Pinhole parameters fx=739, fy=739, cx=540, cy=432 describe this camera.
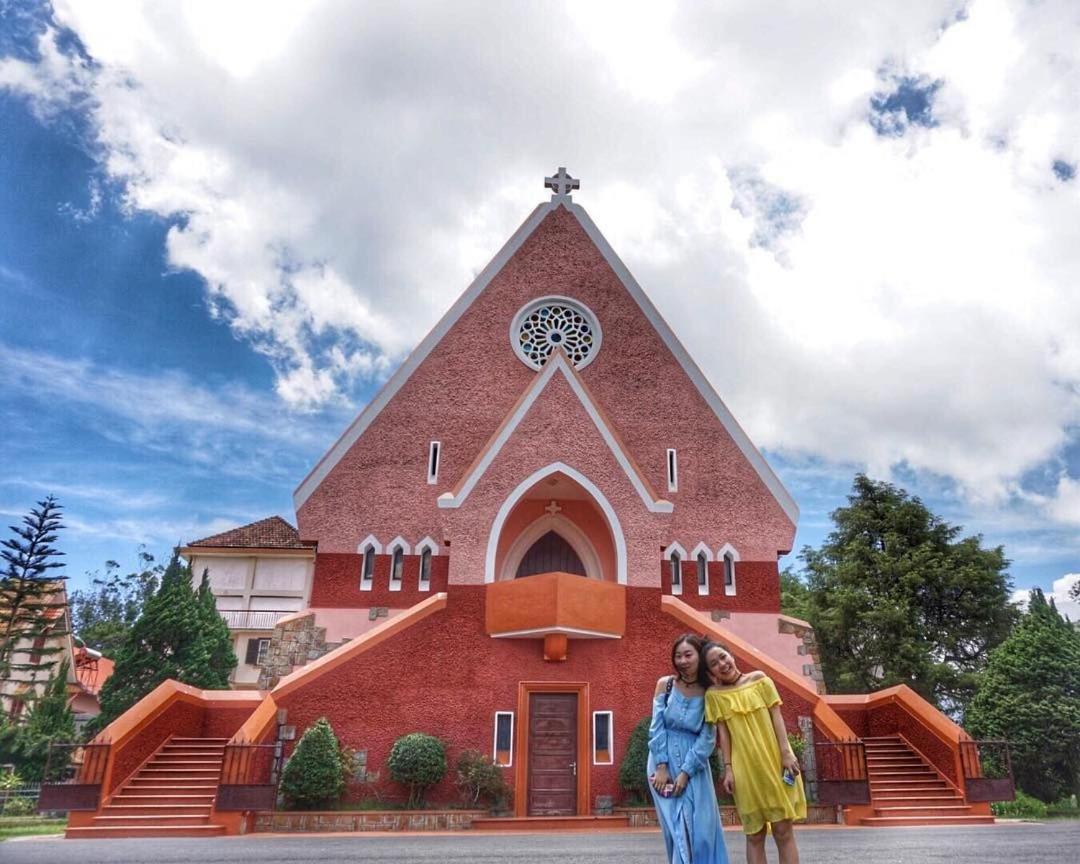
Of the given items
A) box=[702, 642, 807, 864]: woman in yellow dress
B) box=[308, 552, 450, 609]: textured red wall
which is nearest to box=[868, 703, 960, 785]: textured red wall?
box=[308, 552, 450, 609]: textured red wall

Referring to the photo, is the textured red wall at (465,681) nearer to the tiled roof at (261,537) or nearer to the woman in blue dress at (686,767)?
the woman in blue dress at (686,767)

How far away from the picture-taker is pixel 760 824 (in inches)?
182

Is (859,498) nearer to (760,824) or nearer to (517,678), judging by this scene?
(517,678)

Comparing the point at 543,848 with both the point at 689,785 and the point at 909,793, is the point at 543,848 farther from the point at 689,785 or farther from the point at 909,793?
the point at 909,793

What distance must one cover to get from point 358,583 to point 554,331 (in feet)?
25.6

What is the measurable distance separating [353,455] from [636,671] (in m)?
8.05

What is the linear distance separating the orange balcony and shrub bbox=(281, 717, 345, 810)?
3.33 metres

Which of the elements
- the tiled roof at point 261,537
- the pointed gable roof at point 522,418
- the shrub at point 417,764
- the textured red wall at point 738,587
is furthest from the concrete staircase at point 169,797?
the tiled roof at point 261,537

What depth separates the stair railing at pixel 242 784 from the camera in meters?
10.6

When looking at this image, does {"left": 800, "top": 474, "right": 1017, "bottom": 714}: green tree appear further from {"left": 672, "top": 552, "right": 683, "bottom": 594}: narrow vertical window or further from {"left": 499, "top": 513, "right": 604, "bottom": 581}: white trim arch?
{"left": 499, "top": 513, "right": 604, "bottom": 581}: white trim arch

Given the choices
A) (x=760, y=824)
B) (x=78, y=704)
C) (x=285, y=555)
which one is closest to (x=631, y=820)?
(x=760, y=824)

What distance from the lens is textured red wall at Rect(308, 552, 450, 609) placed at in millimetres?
15859

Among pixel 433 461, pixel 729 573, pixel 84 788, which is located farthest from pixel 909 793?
pixel 84 788

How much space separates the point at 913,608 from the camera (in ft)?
69.2
